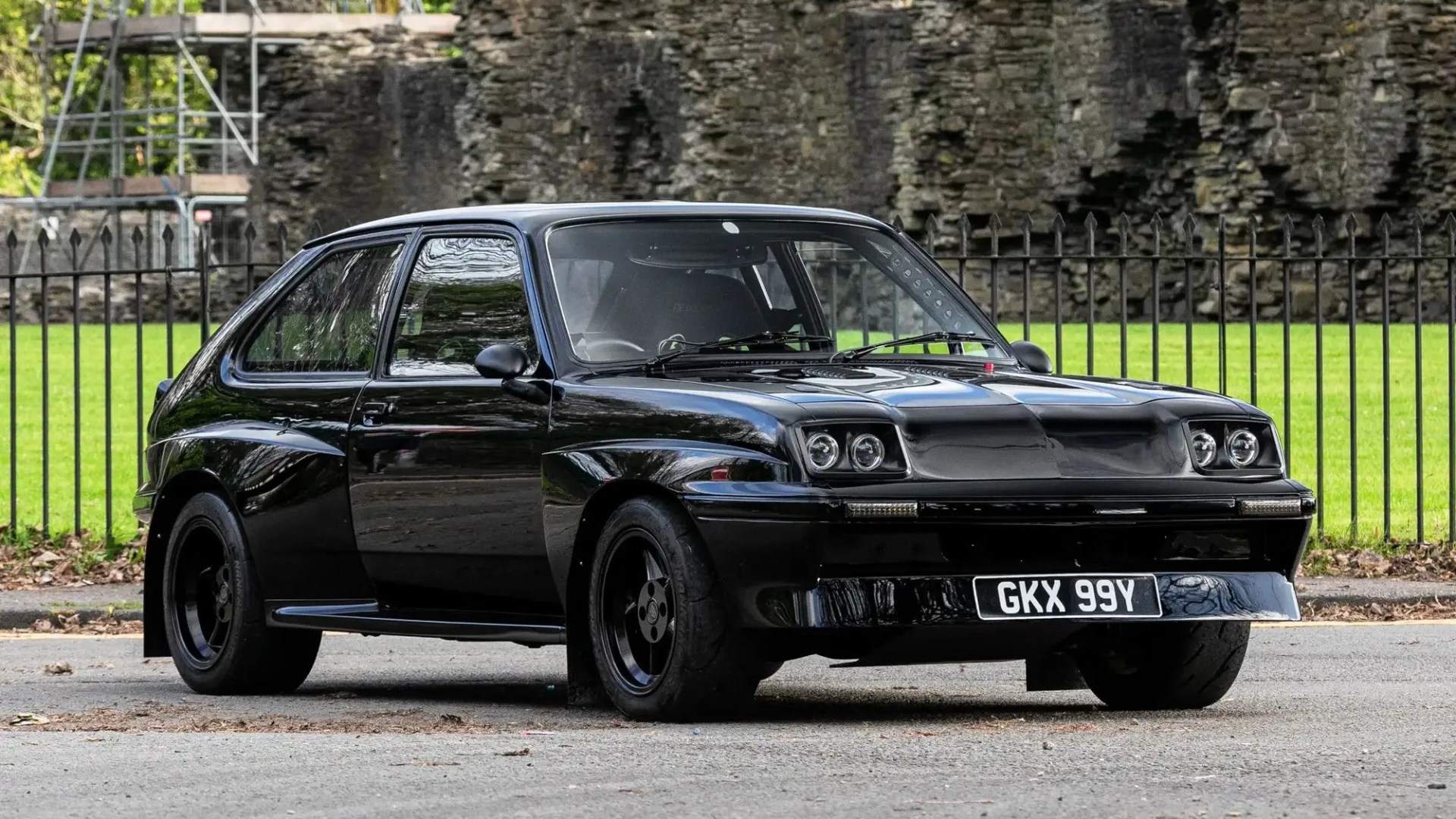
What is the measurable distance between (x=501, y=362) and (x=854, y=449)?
136 centimetres

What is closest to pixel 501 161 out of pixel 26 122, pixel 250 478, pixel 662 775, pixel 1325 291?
pixel 1325 291

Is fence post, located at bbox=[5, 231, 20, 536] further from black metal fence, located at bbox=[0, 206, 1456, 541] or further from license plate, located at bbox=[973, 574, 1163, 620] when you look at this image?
Answer: license plate, located at bbox=[973, 574, 1163, 620]

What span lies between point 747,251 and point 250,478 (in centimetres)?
199

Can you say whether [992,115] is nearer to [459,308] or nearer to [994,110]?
[994,110]

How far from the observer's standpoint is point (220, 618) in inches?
386

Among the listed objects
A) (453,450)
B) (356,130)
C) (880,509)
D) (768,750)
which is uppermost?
(356,130)

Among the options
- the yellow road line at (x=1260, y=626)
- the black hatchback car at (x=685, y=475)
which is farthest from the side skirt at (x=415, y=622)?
the yellow road line at (x=1260, y=626)

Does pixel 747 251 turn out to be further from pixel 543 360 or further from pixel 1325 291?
pixel 1325 291

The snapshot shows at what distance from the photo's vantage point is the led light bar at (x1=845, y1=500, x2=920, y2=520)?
7.45 metres

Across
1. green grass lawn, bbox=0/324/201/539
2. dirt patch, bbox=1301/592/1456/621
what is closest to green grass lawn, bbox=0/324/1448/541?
green grass lawn, bbox=0/324/201/539

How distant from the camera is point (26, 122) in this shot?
80375 millimetres

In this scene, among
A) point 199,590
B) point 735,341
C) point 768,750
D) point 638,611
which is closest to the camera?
point 768,750

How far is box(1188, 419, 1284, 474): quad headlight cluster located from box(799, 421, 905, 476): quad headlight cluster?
0.96m

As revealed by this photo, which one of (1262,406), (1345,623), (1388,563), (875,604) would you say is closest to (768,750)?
(875,604)
